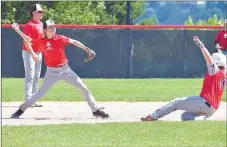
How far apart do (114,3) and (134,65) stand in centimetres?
1648

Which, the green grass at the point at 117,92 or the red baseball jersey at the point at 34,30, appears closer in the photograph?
the red baseball jersey at the point at 34,30

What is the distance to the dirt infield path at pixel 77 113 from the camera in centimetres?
1127

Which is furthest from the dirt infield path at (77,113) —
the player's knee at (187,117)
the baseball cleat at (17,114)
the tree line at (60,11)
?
the tree line at (60,11)

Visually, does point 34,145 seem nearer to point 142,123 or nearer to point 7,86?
point 142,123

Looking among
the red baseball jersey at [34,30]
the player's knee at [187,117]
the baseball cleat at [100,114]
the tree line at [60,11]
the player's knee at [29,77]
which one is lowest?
the tree line at [60,11]

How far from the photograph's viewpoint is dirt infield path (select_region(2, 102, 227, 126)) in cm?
1127

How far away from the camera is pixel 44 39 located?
36.9 feet

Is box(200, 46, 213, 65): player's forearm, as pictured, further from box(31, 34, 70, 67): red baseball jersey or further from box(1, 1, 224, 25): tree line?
box(1, 1, 224, 25): tree line

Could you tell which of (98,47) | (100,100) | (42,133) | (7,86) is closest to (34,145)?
(42,133)

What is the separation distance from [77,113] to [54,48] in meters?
1.58

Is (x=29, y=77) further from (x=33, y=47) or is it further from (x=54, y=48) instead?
(x=54, y=48)

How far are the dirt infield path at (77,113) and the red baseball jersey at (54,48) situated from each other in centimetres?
90

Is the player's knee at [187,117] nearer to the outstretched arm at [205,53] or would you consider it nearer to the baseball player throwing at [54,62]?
the outstretched arm at [205,53]

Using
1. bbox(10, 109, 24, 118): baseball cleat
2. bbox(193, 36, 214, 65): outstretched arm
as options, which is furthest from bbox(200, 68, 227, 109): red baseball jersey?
bbox(10, 109, 24, 118): baseball cleat
